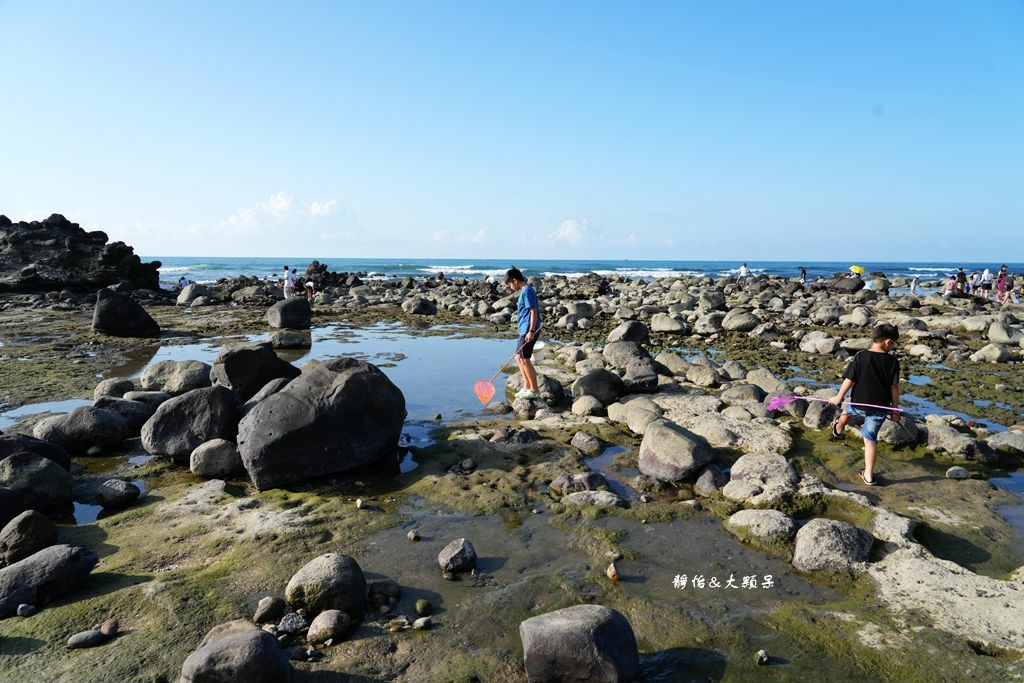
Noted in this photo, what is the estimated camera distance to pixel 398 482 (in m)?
6.02

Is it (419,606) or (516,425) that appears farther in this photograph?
(516,425)

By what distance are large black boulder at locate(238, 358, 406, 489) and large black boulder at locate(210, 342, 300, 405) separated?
2249 millimetres

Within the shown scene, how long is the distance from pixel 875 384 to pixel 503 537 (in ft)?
13.6

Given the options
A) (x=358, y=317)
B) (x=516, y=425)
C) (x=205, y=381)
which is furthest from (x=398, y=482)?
(x=358, y=317)

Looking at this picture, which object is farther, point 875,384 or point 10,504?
point 875,384

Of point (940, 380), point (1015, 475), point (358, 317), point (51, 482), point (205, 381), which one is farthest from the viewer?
point (358, 317)

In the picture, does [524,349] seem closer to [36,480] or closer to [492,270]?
[36,480]

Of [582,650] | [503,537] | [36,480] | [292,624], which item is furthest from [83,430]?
[582,650]

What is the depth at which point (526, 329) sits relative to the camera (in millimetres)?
9172

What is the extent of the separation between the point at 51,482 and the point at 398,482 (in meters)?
3.22

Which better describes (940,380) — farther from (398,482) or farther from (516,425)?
(398,482)

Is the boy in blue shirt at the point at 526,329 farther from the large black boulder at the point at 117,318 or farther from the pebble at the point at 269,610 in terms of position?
the large black boulder at the point at 117,318

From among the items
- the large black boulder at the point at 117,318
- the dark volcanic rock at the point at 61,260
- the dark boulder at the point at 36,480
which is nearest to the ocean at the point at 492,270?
the dark volcanic rock at the point at 61,260

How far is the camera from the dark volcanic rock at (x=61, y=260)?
29781 mm
